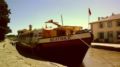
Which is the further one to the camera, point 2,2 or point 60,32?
point 2,2

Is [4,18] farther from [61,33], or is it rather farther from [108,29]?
[108,29]

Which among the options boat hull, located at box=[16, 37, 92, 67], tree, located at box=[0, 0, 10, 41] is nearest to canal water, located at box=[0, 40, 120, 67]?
boat hull, located at box=[16, 37, 92, 67]

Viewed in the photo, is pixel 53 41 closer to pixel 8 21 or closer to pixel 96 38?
pixel 8 21

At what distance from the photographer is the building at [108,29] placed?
3902 cm

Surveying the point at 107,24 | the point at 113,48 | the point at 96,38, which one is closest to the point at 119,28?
the point at 107,24

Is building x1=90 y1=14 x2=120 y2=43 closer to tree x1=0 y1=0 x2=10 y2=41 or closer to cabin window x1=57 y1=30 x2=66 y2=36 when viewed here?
tree x1=0 y1=0 x2=10 y2=41

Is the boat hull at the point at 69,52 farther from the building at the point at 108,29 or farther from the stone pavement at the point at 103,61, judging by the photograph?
the building at the point at 108,29

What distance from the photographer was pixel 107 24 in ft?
139

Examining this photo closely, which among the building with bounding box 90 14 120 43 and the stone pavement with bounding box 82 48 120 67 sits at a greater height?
the building with bounding box 90 14 120 43

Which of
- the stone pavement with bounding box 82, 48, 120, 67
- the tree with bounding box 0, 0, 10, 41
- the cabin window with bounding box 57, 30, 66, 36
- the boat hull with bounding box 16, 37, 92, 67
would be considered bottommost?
the stone pavement with bounding box 82, 48, 120, 67

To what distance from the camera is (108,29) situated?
4191cm

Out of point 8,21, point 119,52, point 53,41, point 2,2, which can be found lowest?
point 119,52

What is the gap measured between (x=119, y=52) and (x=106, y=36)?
17.8m

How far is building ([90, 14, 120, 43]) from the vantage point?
3902 centimetres
